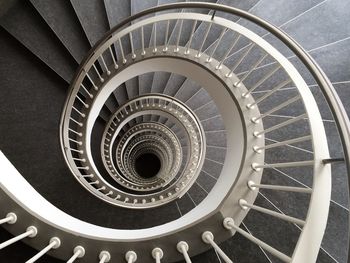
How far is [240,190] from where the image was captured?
217 centimetres

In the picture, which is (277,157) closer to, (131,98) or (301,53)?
(301,53)

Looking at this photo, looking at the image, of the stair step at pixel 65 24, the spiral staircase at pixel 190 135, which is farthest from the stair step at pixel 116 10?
the stair step at pixel 65 24

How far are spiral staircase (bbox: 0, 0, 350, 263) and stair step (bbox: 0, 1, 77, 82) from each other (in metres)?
0.01

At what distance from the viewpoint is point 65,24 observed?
3.81 metres

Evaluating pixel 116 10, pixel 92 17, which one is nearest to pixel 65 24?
pixel 92 17

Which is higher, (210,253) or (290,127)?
(290,127)

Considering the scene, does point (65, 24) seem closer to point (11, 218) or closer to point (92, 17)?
point (92, 17)

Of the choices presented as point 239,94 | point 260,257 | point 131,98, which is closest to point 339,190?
point 260,257

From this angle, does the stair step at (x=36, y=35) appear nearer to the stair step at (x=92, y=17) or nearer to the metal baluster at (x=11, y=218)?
the stair step at (x=92, y=17)

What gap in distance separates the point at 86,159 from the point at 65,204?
72 centimetres

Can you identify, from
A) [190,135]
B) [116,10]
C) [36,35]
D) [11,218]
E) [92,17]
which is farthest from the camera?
[190,135]

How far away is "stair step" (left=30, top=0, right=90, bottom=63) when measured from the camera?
12.0 ft

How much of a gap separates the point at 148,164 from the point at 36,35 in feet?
28.1

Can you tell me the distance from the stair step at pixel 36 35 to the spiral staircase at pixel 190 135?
15 mm
